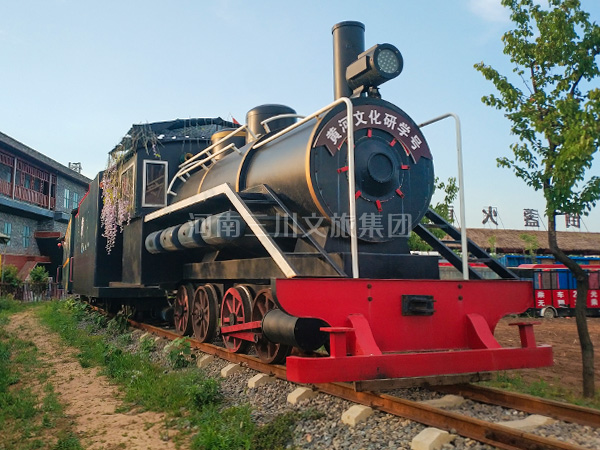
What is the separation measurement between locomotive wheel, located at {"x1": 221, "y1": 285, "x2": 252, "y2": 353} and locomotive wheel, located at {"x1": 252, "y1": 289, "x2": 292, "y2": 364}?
0.40 ft

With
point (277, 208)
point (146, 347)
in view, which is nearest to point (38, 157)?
point (146, 347)

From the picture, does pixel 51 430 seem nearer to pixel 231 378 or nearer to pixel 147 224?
pixel 231 378

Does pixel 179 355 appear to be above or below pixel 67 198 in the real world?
below

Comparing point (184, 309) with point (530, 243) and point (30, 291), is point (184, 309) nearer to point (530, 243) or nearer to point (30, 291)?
point (30, 291)

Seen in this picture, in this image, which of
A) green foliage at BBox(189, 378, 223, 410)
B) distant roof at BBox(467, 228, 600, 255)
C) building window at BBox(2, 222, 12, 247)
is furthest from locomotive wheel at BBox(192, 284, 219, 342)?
distant roof at BBox(467, 228, 600, 255)

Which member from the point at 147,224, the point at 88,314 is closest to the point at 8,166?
the point at 88,314

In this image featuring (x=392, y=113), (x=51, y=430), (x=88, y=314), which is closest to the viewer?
(x=51, y=430)

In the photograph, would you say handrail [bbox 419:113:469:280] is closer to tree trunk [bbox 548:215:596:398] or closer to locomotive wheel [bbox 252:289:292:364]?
tree trunk [bbox 548:215:596:398]

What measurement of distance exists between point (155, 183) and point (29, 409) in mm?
4323

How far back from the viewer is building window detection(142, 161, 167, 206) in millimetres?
8141

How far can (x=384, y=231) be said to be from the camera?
511 cm

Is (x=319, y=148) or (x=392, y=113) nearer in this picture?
(x=319, y=148)

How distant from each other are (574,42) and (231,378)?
16.6ft

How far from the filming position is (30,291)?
25500mm
